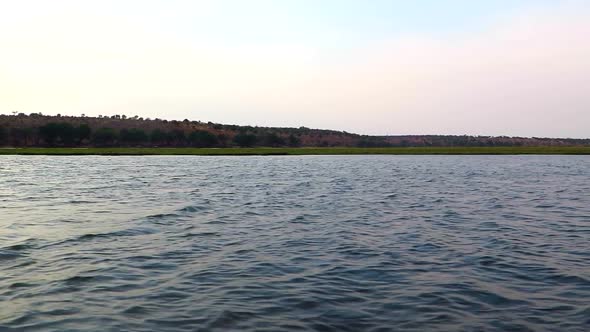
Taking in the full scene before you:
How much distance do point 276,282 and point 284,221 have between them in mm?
10779

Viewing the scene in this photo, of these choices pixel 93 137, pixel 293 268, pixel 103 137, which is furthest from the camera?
pixel 93 137

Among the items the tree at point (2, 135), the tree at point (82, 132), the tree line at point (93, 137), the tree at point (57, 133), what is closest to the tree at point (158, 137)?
the tree line at point (93, 137)

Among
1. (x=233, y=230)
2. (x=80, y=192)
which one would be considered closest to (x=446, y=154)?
(x=80, y=192)

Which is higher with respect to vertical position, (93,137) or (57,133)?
(57,133)

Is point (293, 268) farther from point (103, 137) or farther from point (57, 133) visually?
point (103, 137)

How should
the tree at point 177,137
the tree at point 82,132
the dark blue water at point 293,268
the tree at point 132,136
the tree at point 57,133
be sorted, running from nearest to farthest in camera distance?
the dark blue water at point 293,268 → the tree at point 57,133 → the tree at point 82,132 → the tree at point 132,136 → the tree at point 177,137

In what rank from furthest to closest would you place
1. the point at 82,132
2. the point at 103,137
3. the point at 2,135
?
the point at 103,137
the point at 82,132
the point at 2,135

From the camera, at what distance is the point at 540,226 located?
72.6 feet

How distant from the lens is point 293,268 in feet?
47.4

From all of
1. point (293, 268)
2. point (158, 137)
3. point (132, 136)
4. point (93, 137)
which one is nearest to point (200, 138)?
point (158, 137)

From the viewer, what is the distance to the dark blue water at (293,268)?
33.4 feet

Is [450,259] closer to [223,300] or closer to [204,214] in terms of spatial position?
[223,300]

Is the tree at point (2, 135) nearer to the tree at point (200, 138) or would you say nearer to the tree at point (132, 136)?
the tree at point (132, 136)

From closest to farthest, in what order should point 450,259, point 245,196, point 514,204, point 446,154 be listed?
point 450,259 < point 514,204 < point 245,196 < point 446,154
